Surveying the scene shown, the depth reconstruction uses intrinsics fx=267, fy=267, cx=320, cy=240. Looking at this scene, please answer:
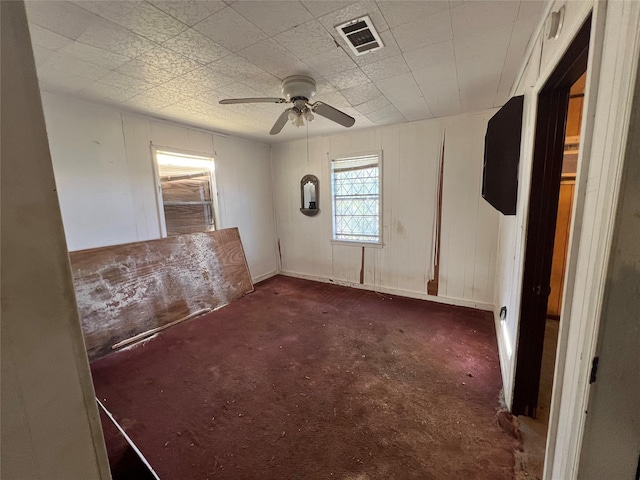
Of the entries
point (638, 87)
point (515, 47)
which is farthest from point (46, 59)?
point (515, 47)

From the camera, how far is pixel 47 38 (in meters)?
1.57

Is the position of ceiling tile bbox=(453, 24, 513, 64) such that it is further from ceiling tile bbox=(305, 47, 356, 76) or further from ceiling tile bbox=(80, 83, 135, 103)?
ceiling tile bbox=(80, 83, 135, 103)

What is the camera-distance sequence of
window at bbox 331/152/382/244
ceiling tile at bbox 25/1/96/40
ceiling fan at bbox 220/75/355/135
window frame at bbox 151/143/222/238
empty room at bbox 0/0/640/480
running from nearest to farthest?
empty room at bbox 0/0/640/480, ceiling tile at bbox 25/1/96/40, ceiling fan at bbox 220/75/355/135, window frame at bbox 151/143/222/238, window at bbox 331/152/382/244

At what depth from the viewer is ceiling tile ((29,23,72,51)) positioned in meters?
1.49

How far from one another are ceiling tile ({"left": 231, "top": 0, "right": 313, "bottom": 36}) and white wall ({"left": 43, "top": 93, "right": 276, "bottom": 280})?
7.12ft

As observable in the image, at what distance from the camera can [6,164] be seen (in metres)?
0.45

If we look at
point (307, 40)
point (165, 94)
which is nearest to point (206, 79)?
point (165, 94)

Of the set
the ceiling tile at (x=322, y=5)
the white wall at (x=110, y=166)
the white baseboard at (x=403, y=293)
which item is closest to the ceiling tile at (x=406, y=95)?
the ceiling tile at (x=322, y=5)

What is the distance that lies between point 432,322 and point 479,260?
3.33 ft

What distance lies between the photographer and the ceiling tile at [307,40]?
157 centimetres

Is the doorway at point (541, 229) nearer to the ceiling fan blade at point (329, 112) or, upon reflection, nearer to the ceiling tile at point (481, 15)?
the ceiling tile at point (481, 15)

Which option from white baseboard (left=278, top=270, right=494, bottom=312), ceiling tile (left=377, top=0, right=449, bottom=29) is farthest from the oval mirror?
ceiling tile (left=377, top=0, right=449, bottom=29)

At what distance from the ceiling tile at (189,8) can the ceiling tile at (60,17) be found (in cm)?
41

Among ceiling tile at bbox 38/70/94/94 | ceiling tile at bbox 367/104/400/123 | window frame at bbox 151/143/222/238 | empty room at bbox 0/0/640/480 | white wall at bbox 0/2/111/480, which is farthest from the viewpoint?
window frame at bbox 151/143/222/238
